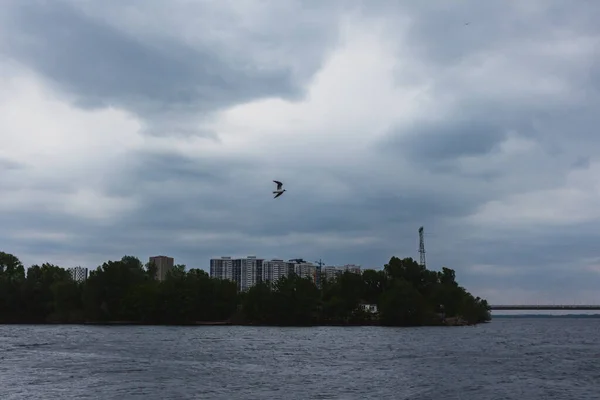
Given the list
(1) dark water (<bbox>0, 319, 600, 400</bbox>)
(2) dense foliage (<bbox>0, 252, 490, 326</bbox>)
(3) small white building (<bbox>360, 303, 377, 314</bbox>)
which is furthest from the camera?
(3) small white building (<bbox>360, 303, 377, 314</bbox>)

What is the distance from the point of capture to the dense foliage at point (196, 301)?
174500mm

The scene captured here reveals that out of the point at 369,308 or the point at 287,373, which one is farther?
the point at 369,308

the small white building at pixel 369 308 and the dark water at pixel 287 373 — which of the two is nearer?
the dark water at pixel 287 373

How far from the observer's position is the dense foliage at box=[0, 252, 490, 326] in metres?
174

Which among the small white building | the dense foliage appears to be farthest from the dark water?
the small white building

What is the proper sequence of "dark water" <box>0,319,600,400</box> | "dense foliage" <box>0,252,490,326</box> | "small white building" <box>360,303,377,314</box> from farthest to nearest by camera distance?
"small white building" <box>360,303,377,314</box>
"dense foliage" <box>0,252,490,326</box>
"dark water" <box>0,319,600,400</box>

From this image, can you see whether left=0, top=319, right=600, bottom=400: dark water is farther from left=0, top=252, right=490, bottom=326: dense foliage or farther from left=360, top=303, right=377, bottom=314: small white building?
left=360, top=303, right=377, bottom=314: small white building

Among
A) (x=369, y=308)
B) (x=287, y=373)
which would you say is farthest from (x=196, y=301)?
(x=287, y=373)

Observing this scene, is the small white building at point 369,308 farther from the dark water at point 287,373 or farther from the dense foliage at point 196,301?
the dark water at point 287,373

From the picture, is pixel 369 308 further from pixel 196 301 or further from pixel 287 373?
pixel 287 373

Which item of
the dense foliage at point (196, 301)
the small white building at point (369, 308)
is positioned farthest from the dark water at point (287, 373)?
the small white building at point (369, 308)

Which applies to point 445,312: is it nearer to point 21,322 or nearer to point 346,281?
point 346,281

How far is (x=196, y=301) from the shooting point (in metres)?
178

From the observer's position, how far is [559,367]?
64.1m
